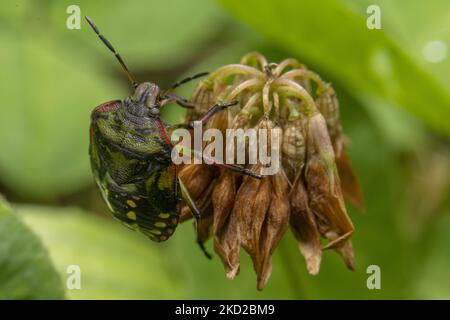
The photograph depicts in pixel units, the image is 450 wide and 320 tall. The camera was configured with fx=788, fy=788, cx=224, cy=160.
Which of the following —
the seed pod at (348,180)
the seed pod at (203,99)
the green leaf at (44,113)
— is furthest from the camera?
the green leaf at (44,113)

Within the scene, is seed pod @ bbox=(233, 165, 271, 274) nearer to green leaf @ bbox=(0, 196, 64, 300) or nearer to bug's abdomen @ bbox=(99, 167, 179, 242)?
bug's abdomen @ bbox=(99, 167, 179, 242)

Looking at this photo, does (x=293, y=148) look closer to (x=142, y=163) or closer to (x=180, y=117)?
(x=142, y=163)

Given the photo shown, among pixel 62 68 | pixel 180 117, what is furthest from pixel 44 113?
pixel 180 117

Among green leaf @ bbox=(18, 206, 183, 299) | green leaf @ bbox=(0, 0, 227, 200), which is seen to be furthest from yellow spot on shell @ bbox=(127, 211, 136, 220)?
green leaf @ bbox=(0, 0, 227, 200)

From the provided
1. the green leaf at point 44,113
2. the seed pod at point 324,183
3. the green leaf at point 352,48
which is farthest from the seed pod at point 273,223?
the green leaf at point 44,113

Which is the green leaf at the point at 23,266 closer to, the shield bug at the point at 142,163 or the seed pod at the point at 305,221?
the shield bug at the point at 142,163

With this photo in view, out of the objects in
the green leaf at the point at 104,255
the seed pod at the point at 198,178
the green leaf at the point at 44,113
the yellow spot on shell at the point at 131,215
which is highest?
the seed pod at the point at 198,178
